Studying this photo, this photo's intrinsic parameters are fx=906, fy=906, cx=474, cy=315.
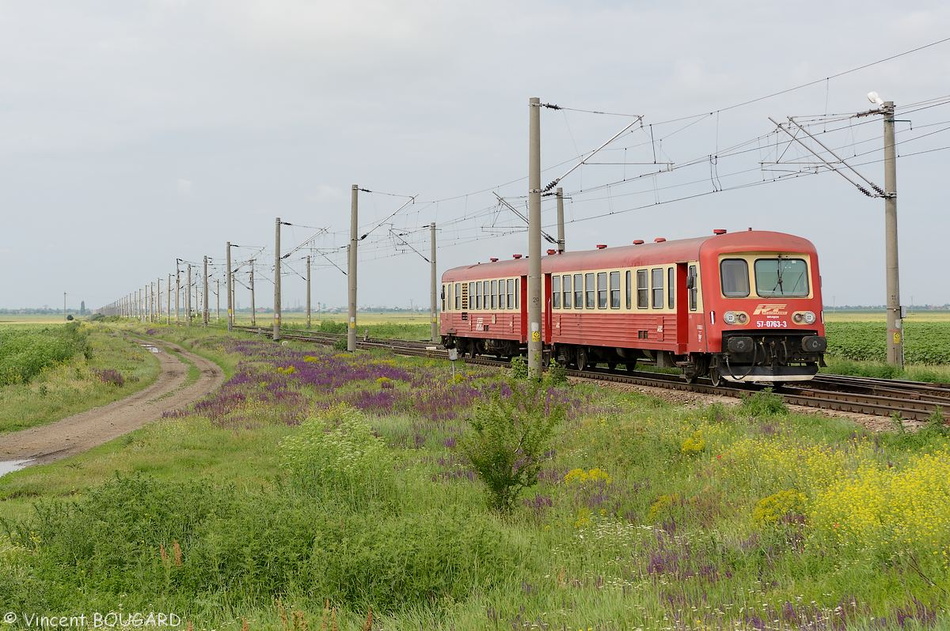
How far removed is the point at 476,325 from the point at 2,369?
55.5ft

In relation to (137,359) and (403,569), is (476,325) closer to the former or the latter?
(137,359)

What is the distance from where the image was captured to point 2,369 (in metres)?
31.5

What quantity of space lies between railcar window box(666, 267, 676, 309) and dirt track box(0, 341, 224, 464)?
13.1 metres

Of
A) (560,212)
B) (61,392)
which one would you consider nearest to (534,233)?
(560,212)

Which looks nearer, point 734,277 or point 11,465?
point 11,465

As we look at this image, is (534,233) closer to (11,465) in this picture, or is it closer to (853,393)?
(853,393)

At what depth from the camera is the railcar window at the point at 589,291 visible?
26.0 m

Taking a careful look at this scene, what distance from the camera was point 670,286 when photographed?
22.1 m

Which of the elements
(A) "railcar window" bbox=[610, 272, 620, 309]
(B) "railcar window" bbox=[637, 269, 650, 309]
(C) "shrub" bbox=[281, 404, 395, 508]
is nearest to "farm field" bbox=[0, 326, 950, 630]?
(C) "shrub" bbox=[281, 404, 395, 508]

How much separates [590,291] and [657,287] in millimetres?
3640

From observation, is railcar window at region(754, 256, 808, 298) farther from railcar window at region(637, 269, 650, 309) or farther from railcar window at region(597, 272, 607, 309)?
railcar window at region(597, 272, 607, 309)

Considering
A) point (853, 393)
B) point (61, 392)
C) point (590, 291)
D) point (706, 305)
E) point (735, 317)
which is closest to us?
point (853, 393)

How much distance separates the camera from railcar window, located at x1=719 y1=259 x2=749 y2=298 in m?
20.5

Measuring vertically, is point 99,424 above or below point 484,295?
below
